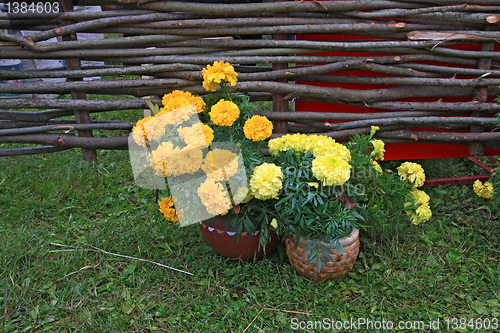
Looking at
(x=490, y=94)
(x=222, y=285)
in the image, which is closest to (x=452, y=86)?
(x=490, y=94)

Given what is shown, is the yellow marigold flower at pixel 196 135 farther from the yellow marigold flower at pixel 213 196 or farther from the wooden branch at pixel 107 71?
the wooden branch at pixel 107 71

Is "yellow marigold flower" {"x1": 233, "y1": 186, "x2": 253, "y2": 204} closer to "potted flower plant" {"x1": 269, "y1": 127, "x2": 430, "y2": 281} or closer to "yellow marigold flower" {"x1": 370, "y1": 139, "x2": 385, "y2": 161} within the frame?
"potted flower plant" {"x1": 269, "y1": 127, "x2": 430, "y2": 281}

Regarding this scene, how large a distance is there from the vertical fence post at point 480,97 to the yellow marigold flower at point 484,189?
237 mm

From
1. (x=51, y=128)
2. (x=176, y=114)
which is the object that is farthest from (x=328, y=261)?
(x=51, y=128)

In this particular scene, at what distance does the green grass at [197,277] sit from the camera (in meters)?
1.52

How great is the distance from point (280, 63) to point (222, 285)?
1.29 metres

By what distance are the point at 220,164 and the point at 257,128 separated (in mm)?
236

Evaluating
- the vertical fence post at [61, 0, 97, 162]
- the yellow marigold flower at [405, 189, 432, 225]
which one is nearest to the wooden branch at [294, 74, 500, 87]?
the yellow marigold flower at [405, 189, 432, 225]

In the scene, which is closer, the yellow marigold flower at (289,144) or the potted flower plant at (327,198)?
the potted flower plant at (327,198)

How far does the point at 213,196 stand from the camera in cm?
151

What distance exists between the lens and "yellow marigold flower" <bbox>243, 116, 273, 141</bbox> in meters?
1.63

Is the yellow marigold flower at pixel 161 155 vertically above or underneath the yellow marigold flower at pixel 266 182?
above

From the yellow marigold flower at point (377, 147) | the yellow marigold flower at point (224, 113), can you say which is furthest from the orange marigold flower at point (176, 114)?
the yellow marigold flower at point (377, 147)

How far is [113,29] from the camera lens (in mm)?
2125
